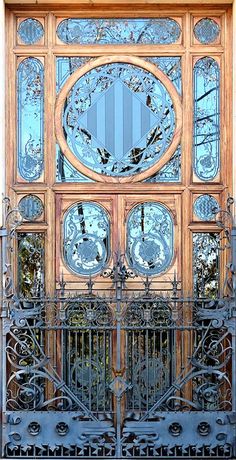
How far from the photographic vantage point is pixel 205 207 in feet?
29.9

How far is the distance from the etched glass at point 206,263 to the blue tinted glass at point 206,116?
25.7 inches

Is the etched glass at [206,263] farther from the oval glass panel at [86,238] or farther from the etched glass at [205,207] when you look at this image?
the oval glass panel at [86,238]

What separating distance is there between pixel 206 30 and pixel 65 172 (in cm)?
191

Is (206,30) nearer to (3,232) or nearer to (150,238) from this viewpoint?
(150,238)

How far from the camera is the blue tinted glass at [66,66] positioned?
30.1ft

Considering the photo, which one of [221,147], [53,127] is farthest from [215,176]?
[53,127]

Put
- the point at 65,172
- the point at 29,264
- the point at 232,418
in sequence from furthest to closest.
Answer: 1. the point at 65,172
2. the point at 29,264
3. the point at 232,418

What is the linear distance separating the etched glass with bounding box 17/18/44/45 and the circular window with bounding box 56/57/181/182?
52cm

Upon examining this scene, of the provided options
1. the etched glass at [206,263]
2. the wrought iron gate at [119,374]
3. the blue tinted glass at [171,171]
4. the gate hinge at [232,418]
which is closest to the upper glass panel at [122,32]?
the blue tinted glass at [171,171]

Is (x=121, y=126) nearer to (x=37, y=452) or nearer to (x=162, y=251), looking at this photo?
(x=162, y=251)

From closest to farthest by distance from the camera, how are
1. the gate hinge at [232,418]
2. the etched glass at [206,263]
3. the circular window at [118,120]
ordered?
the gate hinge at [232,418]
the etched glass at [206,263]
the circular window at [118,120]

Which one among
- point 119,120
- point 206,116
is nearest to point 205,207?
point 206,116

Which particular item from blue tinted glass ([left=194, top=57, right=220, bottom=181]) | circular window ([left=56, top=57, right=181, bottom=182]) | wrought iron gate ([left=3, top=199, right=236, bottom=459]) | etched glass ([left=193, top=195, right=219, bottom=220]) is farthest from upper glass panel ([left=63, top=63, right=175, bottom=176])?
wrought iron gate ([left=3, top=199, right=236, bottom=459])

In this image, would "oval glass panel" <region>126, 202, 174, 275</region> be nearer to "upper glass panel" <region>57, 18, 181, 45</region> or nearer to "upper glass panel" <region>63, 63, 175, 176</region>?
"upper glass panel" <region>63, 63, 175, 176</region>
